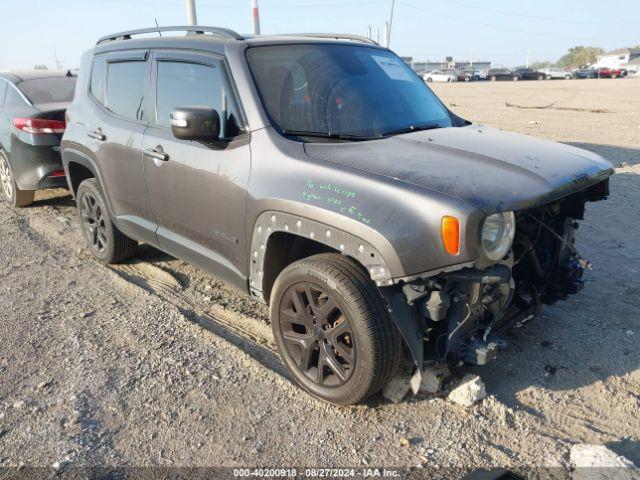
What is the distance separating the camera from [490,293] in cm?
271

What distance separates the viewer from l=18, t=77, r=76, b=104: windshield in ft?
21.2

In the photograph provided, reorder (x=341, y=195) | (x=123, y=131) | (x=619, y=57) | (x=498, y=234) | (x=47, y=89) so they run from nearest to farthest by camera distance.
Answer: (x=498, y=234) < (x=341, y=195) < (x=123, y=131) < (x=47, y=89) < (x=619, y=57)

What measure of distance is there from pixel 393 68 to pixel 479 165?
1.56 m

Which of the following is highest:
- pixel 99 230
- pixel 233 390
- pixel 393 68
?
pixel 393 68

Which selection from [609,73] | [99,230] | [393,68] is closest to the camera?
[393,68]

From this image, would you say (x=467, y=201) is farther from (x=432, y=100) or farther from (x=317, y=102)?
(x=432, y=100)

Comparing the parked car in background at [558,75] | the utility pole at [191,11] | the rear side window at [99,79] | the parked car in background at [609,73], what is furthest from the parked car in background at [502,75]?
the rear side window at [99,79]

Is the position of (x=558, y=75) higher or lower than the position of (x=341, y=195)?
lower

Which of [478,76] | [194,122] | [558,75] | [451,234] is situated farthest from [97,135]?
[478,76]

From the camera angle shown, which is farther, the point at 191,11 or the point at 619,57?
the point at 619,57

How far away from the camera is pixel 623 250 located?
16.7ft

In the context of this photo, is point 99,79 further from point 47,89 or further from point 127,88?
point 47,89

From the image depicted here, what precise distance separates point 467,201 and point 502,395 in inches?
51.4

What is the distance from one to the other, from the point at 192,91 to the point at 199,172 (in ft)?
1.96
